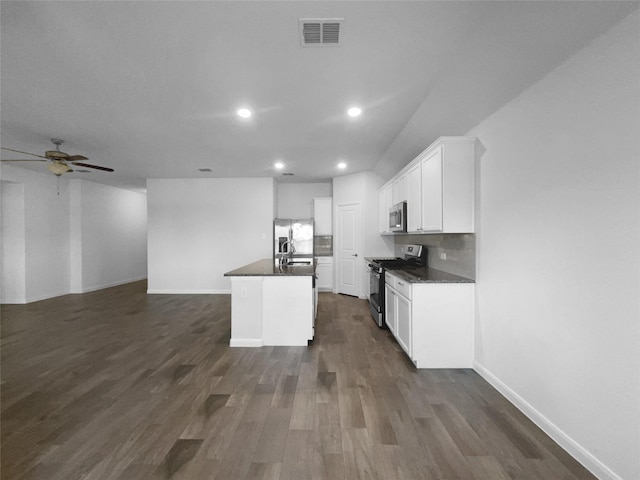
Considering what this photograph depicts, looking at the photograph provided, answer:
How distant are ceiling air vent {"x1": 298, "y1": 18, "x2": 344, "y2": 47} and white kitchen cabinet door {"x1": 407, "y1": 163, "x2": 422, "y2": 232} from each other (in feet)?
6.48

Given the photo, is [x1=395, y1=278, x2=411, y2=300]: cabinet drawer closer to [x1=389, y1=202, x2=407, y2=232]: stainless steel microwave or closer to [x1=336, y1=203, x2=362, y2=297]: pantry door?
[x1=389, y1=202, x2=407, y2=232]: stainless steel microwave

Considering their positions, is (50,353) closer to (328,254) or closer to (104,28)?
(104,28)

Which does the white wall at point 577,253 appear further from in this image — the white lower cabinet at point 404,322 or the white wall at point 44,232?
the white wall at point 44,232

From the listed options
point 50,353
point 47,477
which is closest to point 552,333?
point 47,477

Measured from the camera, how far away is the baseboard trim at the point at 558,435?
1567mm

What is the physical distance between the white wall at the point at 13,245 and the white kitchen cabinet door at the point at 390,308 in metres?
7.58

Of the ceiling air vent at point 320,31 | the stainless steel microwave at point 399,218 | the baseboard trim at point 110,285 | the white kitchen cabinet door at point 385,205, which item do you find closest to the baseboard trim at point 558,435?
the stainless steel microwave at point 399,218

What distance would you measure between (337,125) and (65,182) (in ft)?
24.2

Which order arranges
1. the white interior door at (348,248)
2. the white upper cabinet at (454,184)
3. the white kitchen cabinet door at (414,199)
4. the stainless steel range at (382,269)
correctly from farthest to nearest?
the white interior door at (348,248) → the stainless steel range at (382,269) → the white kitchen cabinet door at (414,199) → the white upper cabinet at (454,184)

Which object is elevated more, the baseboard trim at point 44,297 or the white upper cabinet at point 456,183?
the white upper cabinet at point 456,183

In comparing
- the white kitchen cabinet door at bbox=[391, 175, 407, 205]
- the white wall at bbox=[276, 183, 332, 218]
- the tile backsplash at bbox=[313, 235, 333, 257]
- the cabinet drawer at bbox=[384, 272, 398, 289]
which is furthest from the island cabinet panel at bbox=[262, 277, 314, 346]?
the white wall at bbox=[276, 183, 332, 218]

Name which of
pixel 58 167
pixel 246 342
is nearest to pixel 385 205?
pixel 246 342

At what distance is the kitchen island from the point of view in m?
3.55

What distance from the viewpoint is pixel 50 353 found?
131 inches
